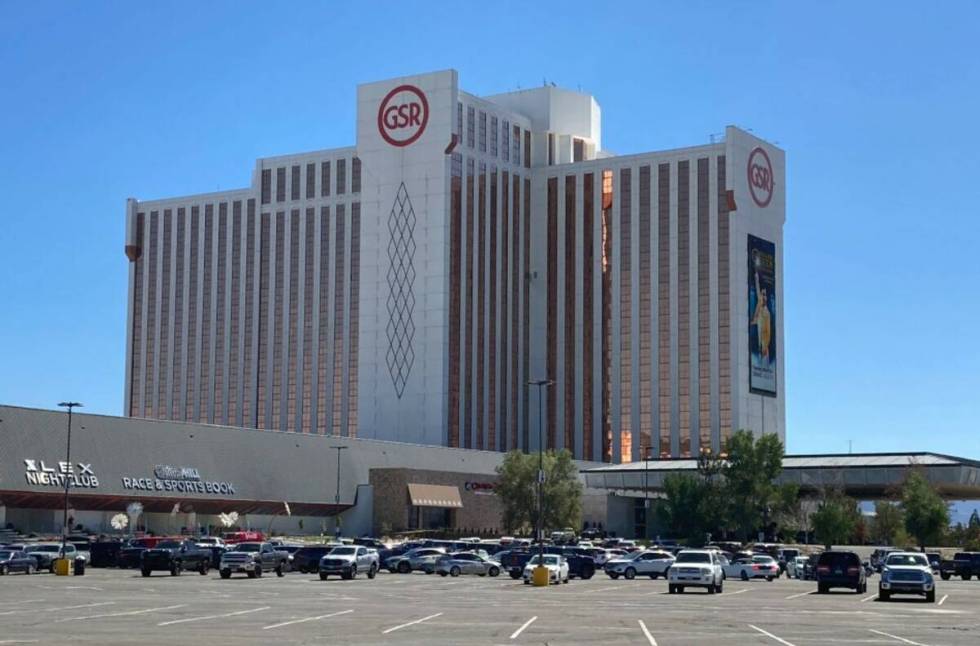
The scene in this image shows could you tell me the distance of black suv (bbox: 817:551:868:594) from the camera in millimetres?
58250

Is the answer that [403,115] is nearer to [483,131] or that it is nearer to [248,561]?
[483,131]

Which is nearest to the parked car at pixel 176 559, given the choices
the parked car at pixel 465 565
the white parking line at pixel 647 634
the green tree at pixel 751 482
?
the parked car at pixel 465 565

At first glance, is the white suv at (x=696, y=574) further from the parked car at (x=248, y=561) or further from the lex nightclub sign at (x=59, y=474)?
the lex nightclub sign at (x=59, y=474)

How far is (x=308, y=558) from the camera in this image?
74.7 metres

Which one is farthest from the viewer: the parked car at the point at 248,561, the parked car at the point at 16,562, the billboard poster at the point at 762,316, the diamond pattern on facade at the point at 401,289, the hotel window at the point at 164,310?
the hotel window at the point at 164,310

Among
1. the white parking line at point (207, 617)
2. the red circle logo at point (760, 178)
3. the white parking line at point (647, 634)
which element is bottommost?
the white parking line at point (207, 617)

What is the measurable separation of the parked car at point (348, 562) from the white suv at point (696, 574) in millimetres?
17189

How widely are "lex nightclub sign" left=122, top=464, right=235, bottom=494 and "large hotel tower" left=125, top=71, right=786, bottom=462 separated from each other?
40.3 metres

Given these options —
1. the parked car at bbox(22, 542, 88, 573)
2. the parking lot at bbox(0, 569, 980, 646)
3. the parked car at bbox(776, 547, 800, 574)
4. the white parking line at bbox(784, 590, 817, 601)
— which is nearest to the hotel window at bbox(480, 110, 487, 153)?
the parked car at bbox(776, 547, 800, 574)

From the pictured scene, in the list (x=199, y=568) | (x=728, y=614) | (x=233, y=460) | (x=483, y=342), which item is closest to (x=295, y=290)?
(x=483, y=342)

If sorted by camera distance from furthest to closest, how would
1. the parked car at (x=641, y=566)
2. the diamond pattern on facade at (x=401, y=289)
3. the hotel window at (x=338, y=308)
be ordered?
the hotel window at (x=338, y=308) → the diamond pattern on facade at (x=401, y=289) → the parked car at (x=641, y=566)

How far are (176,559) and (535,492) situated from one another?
5859cm

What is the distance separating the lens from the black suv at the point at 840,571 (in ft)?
191

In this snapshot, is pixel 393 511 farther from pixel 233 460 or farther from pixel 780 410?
pixel 780 410
